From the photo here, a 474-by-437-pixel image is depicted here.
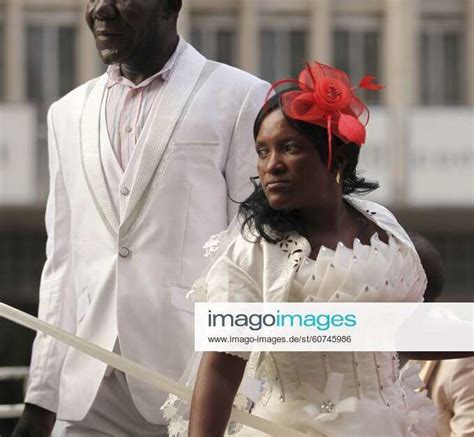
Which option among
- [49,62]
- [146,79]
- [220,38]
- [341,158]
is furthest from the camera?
→ [49,62]

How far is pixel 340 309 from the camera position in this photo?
9.88 feet

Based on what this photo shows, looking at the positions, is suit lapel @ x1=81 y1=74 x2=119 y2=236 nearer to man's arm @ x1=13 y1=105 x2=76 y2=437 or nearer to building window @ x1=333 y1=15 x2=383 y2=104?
man's arm @ x1=13 y1=105 x2=76 y2=437

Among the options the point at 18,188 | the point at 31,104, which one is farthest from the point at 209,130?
the point at 31,104

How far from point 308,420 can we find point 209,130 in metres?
0.75

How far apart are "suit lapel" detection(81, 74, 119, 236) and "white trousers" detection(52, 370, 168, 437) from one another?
0.26 m

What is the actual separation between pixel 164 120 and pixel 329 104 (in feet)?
1.89

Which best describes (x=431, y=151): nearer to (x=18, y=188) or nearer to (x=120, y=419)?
(x=18, y=188)

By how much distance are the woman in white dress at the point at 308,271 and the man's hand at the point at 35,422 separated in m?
0.63

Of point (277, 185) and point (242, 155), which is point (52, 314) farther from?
point (277, 185)

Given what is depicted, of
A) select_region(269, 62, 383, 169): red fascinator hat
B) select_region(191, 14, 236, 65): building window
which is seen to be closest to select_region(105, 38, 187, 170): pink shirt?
select_region(269, 62, 383, 169): red fascinator hat

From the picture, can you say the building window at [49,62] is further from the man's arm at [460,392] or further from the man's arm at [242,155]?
the man's arm at [242,155]

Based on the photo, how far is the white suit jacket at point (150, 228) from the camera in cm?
348

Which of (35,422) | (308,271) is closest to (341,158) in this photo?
(308,271)

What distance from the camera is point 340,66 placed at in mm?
12305
